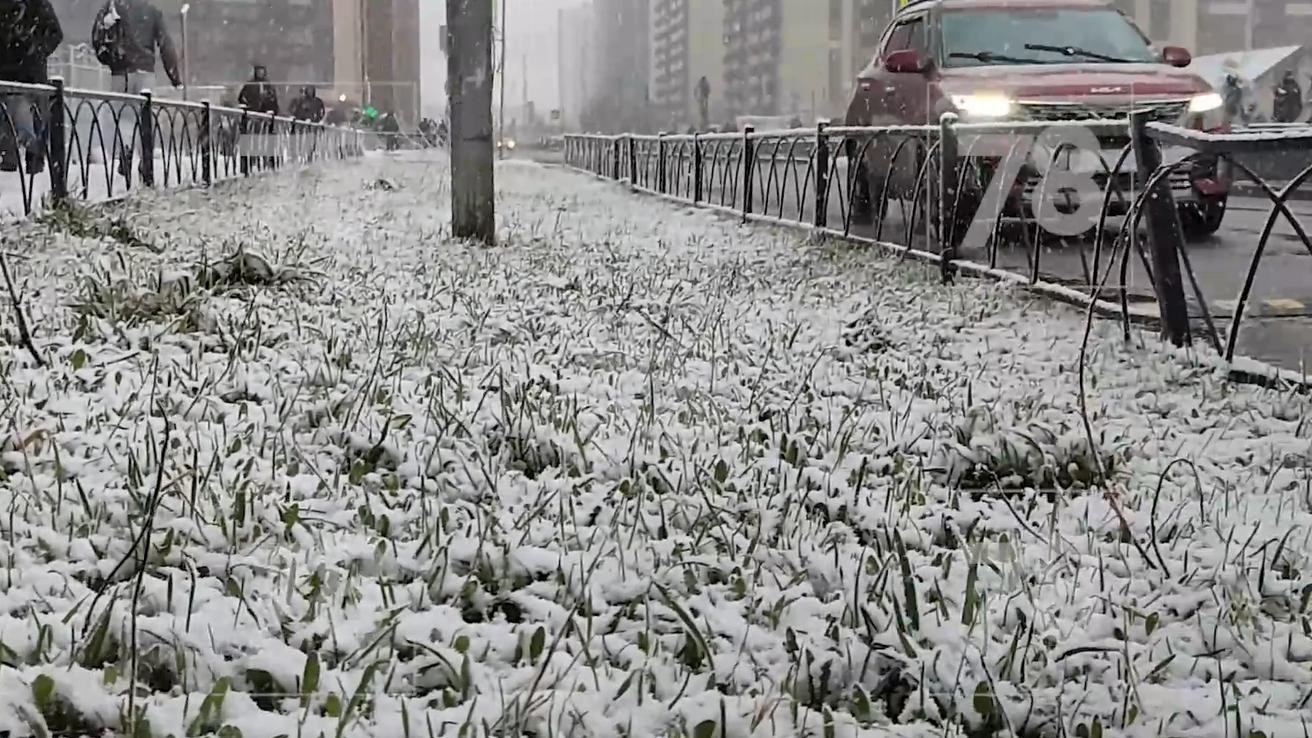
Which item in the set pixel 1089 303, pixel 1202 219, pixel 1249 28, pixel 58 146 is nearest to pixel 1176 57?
pixel 1202 219

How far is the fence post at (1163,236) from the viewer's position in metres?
5.05

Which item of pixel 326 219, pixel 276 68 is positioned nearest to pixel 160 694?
pixel 326 219

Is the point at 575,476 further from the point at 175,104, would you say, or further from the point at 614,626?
the point at 175,104

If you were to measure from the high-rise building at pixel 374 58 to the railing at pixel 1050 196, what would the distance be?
320ft

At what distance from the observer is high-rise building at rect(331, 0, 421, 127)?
10856 centimetres

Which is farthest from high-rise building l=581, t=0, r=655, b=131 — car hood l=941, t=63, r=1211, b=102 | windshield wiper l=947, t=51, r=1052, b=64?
car hood l=941, t=63, r=1211, b=102

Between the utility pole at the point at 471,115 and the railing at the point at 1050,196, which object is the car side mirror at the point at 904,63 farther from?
the utility pole at the point at 471,115

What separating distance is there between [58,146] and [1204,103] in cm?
755

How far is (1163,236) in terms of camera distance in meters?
5.09

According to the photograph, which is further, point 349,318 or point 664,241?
point 664,241

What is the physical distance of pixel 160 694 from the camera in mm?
2002

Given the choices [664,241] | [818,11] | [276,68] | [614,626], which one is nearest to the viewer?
[614,626]

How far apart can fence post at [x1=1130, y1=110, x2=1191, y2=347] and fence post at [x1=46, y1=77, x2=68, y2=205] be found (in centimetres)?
700

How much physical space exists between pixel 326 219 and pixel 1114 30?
6.01m
